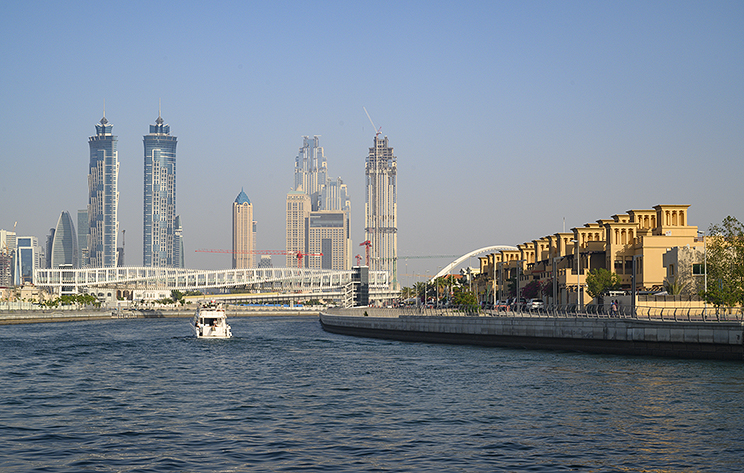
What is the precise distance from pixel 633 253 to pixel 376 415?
83797 mm

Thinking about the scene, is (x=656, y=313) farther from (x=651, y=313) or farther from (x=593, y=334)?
(x=593, y=334)

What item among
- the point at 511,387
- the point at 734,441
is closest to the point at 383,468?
the point at 734,441

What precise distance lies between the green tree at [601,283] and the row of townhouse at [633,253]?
2.48 m

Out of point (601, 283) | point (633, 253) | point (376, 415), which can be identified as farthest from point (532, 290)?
point (376, 415)

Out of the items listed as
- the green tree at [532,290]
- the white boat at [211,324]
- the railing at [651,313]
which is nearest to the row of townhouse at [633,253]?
the green tree at [532,290]

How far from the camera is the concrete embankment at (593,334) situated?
178ft

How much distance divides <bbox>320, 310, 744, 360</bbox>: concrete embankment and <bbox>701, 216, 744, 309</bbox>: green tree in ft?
43.4

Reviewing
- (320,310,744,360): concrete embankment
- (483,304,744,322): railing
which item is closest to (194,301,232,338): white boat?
(320,310,744,360): concrete embankment

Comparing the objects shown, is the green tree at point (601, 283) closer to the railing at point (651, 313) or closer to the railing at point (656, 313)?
the railing at point (651, 313)

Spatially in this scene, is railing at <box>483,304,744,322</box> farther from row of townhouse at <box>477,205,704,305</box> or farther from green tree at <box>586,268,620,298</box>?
green tree at <box>586,268,620,298</box>

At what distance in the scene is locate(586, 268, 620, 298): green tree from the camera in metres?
104

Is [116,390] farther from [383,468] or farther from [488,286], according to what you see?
[488,286]

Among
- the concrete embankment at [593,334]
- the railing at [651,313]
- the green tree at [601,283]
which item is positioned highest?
the green tree at [601,283]

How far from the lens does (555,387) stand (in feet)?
141
